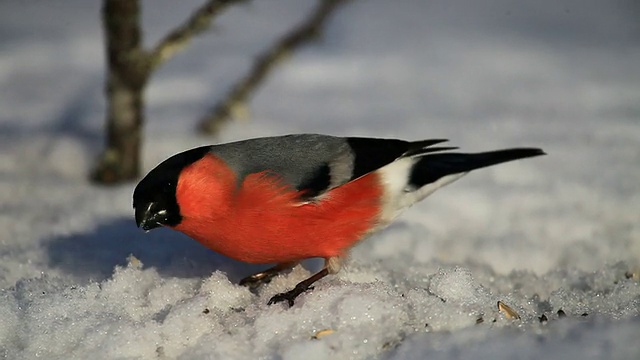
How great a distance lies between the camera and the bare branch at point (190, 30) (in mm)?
3615

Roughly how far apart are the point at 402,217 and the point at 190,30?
4.22 ft

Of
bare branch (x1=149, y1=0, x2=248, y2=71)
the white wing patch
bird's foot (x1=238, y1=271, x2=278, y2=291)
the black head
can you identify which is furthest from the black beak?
bare branch (x1=149, y1=0, x2=248, y2=71)

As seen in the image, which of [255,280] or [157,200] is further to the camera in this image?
[255,280]

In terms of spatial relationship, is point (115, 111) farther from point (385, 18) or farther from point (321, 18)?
point (385, 18)

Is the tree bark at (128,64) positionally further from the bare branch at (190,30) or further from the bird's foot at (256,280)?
the bird's foot at (256,280)

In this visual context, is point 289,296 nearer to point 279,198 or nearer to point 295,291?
point 295,291

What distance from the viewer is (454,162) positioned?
3.01 m

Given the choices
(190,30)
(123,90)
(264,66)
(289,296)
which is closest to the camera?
(289,296)

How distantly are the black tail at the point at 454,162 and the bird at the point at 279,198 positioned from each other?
0.12 meters

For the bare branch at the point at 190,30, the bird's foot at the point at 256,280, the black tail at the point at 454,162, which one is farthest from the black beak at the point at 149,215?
the bare branch at the point at 190,30

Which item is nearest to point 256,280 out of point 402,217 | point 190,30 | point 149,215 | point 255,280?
point 255,280

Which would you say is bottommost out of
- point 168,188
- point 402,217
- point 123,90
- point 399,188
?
point 402,217

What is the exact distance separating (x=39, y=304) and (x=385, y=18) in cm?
531

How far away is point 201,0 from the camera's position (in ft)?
24.1
